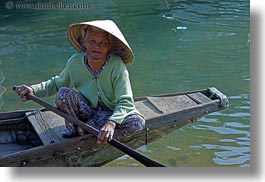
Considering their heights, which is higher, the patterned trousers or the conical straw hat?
the conical straw hat

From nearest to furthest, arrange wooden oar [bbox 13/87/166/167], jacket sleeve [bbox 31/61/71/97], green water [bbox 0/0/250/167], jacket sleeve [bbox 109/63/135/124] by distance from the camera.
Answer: wooden oar [bbox 13/87/166/167] → jacket sleeve [bbox 109/63/135/124] → jacket sleeve [bbox 31/61/71/97] → green water [bbox 0/0/250/167]

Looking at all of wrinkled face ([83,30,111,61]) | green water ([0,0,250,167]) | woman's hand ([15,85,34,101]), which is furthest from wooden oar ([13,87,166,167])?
green water ([0,0,250,167])

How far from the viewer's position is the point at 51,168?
7.94ft

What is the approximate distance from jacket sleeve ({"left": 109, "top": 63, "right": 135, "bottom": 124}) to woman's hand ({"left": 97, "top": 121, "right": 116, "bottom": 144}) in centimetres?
6

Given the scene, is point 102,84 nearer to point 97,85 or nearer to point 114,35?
point 97,85

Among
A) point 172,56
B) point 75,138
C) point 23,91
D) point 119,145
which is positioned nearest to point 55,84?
point 23,91

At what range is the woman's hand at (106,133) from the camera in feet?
7.34

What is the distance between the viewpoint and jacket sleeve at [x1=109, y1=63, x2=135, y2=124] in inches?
92.8

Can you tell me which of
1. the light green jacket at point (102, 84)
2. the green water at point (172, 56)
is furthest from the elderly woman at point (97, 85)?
the green water at point (172, 56)

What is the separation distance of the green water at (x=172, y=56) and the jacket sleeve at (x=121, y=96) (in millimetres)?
607

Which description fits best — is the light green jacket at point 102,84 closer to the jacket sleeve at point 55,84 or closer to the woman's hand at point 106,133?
the jacket sleeve at point 55,84

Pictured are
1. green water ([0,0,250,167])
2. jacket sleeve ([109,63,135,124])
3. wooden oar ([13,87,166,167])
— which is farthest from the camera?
green water ([0,0,250,167])

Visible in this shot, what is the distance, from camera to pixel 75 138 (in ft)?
8.02

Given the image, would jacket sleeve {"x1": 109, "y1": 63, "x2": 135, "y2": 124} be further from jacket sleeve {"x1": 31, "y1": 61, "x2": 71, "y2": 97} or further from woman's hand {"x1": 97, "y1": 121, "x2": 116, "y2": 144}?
jacket sleeve {"x1": 31, "y1": 61, "x2": 71, "y2": 97}
